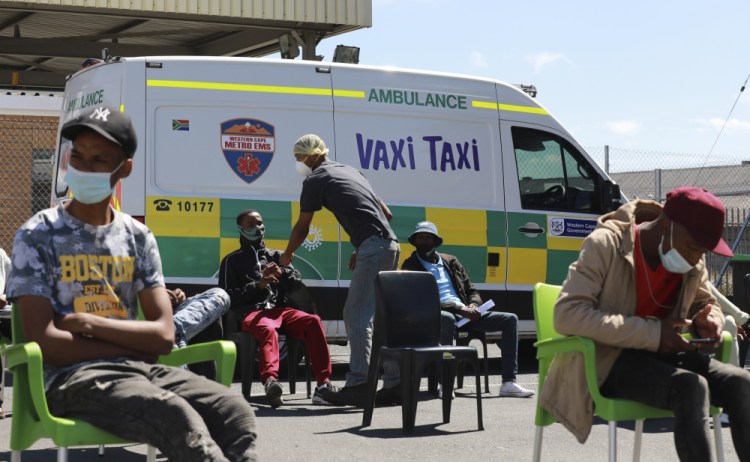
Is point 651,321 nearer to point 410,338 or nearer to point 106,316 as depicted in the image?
point 106,316

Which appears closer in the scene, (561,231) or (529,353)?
(561,231)

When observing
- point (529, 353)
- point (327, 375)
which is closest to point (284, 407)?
point (327, 375)

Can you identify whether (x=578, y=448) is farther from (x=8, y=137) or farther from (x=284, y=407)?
(x=8, y=137)

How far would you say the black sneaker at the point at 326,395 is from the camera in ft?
26.2

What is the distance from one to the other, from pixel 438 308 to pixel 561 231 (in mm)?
3094

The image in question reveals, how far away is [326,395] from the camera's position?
8.02 meters

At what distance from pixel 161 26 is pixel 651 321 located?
1289 centimetres

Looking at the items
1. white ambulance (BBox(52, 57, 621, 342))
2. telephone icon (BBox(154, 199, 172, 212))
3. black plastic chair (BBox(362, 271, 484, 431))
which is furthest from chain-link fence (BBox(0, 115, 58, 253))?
black plastic chair (BBox(362, 271, 484, 431))

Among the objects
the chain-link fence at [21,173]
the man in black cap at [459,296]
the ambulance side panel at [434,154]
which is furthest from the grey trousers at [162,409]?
the chain-link fence at [21,173]

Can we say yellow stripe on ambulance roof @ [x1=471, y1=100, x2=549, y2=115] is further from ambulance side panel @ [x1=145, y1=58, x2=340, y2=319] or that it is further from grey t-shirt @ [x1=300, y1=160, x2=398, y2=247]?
grey t-shirt @ [x1=300, y1=160, x2=398, y2=247]

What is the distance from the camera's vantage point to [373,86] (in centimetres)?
964

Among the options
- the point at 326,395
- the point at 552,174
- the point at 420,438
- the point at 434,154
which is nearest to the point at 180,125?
the point at 434,154

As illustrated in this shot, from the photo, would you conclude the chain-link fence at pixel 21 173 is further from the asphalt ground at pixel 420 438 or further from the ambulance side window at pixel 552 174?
the asphalt ground at pixel 420 438

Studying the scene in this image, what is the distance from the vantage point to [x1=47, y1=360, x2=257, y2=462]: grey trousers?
11.5 feet
